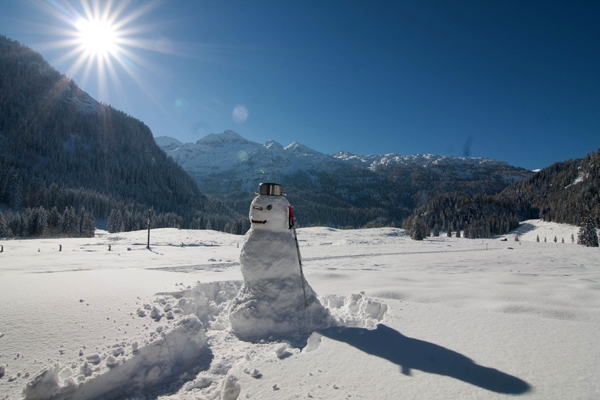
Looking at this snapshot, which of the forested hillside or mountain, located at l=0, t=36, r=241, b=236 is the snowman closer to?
mountain, located at l=0, t=36, r=241, b=236

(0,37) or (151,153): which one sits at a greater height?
(0,37)

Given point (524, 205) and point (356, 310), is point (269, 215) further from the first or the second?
point (524, 205)

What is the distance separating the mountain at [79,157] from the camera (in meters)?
78.7

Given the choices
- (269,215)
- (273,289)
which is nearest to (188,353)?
(273,289)

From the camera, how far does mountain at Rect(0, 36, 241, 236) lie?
258 feet

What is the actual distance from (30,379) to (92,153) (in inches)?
5856

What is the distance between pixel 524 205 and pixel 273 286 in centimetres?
13690

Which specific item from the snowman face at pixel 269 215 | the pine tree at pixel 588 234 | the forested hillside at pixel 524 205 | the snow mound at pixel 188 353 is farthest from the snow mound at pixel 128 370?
the forested hillside at pixel 524 205

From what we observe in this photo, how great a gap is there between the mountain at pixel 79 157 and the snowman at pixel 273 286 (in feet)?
214

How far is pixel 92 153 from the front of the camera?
12156cm

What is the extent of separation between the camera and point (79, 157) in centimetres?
11538

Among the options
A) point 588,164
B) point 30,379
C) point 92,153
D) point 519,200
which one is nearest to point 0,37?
point 92,153

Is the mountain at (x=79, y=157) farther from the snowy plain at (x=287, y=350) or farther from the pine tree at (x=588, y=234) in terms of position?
the snowy plain at (x=287, y=350)

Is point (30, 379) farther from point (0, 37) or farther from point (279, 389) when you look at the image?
point (0, 37)
